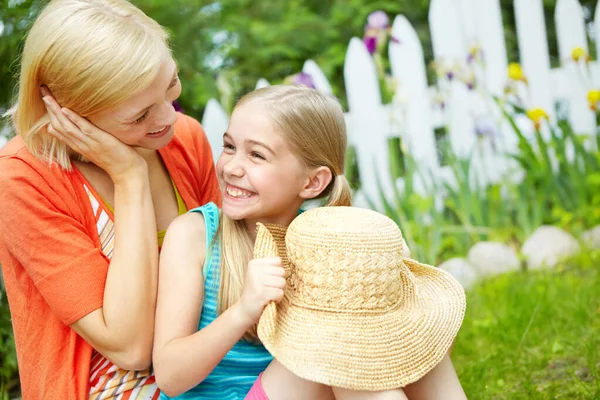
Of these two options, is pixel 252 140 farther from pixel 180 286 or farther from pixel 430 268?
pixel 430 268

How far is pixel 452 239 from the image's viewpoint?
402 centimetres

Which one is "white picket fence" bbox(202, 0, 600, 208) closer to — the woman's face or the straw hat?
the woman's face

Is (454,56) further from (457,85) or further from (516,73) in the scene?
(516,73)

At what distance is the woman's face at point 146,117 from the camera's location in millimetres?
1950

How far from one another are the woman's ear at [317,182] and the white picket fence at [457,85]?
2009mm

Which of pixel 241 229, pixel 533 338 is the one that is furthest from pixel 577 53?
pixel 241 229

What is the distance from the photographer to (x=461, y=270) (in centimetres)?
368

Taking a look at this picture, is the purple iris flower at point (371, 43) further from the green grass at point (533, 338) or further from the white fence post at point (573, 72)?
the green grass at point (533, 338)

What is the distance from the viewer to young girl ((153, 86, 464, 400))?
6.00ft

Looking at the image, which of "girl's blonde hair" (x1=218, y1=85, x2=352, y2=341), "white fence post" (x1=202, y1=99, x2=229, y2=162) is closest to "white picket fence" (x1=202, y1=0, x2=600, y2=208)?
"white fence post" (x1=202, y1=99, x2=229, y2=162)

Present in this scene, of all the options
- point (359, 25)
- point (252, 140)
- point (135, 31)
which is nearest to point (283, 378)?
point (252, 140)

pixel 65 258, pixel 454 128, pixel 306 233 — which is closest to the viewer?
pixel 306 233

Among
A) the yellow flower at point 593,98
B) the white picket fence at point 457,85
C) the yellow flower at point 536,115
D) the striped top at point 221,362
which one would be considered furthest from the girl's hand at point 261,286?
the yellow flower at point 593,98

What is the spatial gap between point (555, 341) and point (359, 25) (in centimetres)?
339
